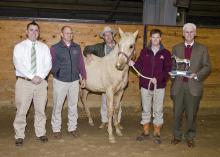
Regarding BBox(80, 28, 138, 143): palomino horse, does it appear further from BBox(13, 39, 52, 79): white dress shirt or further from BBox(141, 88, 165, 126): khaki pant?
BBox(13, 39, 52, 79): white dress shirt

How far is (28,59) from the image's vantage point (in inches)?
182

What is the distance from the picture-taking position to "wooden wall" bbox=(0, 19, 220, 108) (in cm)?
612

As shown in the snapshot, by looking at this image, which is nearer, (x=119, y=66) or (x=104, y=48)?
(x=119, y=66)

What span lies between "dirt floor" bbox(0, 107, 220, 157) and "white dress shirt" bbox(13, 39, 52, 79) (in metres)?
1.06

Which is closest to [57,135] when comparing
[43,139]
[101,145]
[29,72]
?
[43,139]

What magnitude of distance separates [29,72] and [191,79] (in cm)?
239

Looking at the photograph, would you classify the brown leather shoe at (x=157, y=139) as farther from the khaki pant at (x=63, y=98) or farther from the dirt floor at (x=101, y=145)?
the khaki pant at (x=63, y=98)

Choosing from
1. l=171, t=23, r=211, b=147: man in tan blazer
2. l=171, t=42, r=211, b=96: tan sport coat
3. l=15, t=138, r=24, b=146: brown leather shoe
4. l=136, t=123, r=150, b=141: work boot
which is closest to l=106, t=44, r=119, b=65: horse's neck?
l=171, t=23, r=211, b=147: man in tan blazer

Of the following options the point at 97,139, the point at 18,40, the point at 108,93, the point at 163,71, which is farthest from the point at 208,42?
the point at 18,40

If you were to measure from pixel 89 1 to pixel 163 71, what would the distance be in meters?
5.29

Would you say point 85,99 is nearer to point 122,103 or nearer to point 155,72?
point 122,103

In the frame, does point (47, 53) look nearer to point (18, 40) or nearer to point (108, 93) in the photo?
point (108, 93)

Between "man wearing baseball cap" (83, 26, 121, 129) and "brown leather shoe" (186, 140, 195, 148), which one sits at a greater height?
"man wearing baseball cap" (83, 26, 121, 129)

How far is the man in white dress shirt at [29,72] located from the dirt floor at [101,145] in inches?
12.7
